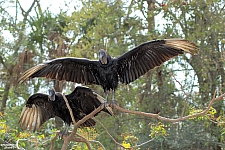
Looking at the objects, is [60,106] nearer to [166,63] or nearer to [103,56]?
[103,56]

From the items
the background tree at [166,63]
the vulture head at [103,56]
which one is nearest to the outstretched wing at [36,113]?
the vulture head at [103,56]

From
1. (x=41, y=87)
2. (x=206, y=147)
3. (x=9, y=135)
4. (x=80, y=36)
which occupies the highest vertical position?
(x=80, y=36)

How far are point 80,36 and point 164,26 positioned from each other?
1.89 m

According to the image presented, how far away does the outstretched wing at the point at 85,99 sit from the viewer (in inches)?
138

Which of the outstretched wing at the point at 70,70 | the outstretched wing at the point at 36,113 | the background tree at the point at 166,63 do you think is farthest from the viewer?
the background tree at the point at 166,63

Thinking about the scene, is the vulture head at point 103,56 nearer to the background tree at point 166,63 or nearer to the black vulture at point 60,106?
the black vulture at point 60,106

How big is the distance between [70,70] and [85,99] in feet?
0.98

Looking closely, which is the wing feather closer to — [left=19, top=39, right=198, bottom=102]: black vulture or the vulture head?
[left=19, top=39, right=198, bottom=102]: black vulture

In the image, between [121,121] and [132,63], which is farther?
[121,121]

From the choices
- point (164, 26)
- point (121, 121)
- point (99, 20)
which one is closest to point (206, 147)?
point (121, 121)

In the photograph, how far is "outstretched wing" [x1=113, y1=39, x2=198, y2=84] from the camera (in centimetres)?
329

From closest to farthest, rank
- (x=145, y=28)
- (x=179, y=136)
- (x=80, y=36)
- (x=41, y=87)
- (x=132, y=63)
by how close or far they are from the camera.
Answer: (x=132, y=63) < (x=179, y=136) < (x=145, y=28) < (x=80, y=36) < (x=41, y=87)

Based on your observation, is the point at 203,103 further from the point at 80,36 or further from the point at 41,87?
the point at 41,87

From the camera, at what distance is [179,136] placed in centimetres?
662
